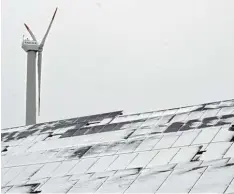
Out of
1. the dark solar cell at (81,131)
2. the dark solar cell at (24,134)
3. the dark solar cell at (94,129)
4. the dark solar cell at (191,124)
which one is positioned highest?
the dark solar cell at (191,124)

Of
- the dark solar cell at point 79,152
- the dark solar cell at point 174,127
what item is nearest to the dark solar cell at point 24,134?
the dark solar cell at point 79,152

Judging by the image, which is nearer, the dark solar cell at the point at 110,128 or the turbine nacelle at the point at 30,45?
the dark solar cell at the point at 110,128

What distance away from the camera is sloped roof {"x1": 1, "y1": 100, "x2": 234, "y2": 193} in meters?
29.8

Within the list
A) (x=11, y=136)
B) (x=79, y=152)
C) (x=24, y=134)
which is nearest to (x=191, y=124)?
(x=79, y=152)

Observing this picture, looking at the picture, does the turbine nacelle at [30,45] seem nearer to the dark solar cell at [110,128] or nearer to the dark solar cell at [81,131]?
the dark solar cell at [81,131]

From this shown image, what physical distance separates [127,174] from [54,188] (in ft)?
19.0

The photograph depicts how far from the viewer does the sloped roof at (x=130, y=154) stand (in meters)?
29.8

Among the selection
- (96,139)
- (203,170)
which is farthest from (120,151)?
(203,170)

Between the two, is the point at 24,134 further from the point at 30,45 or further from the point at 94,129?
the point at 30,45

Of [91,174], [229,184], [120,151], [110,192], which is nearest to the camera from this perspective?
[229,184]

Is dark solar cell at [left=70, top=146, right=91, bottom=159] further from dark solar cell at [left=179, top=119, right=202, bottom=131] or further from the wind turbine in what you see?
the wind turbine

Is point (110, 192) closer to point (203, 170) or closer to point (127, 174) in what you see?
point (127, 174)

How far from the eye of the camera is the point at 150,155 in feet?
122

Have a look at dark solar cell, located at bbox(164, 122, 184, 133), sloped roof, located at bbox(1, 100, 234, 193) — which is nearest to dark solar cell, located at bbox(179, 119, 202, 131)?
sloped roof, located at bbox(1, 100, 234, 193)
